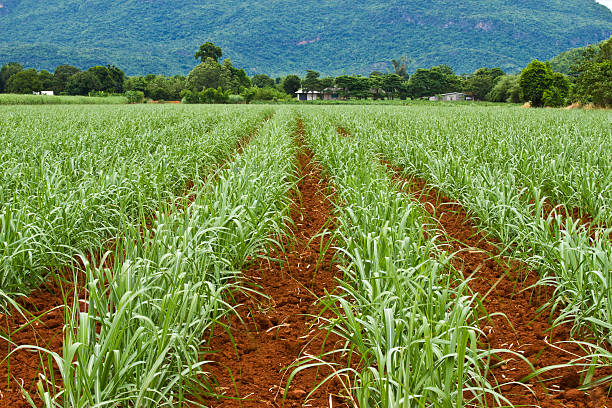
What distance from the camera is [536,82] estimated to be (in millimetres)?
43812

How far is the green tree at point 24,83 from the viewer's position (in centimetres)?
6188

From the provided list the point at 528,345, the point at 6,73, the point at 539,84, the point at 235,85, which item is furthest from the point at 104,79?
the point at 528,345

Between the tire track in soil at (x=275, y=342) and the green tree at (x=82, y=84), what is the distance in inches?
2926

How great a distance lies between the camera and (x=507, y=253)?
11.9 feet

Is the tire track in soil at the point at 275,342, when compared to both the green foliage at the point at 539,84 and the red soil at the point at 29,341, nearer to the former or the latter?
the red soil at the point at 29,341

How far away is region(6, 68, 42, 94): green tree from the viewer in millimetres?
61875

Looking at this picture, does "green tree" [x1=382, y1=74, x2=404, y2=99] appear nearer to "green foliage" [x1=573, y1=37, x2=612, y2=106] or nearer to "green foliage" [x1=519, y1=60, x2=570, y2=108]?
"green foliage" [x1=519, y1=60, x2=570, y2=108]

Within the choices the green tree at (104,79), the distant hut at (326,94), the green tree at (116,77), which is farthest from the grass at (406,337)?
the green tree at (116,77)

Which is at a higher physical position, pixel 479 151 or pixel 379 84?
pixel 379 84

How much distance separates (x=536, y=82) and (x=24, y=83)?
213ft

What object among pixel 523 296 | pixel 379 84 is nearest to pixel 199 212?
pixel 523 296

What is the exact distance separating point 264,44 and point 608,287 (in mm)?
205430

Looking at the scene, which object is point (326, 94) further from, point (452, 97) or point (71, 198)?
point (71, 198)

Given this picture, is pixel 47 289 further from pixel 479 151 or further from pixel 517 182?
pixel 479 151
